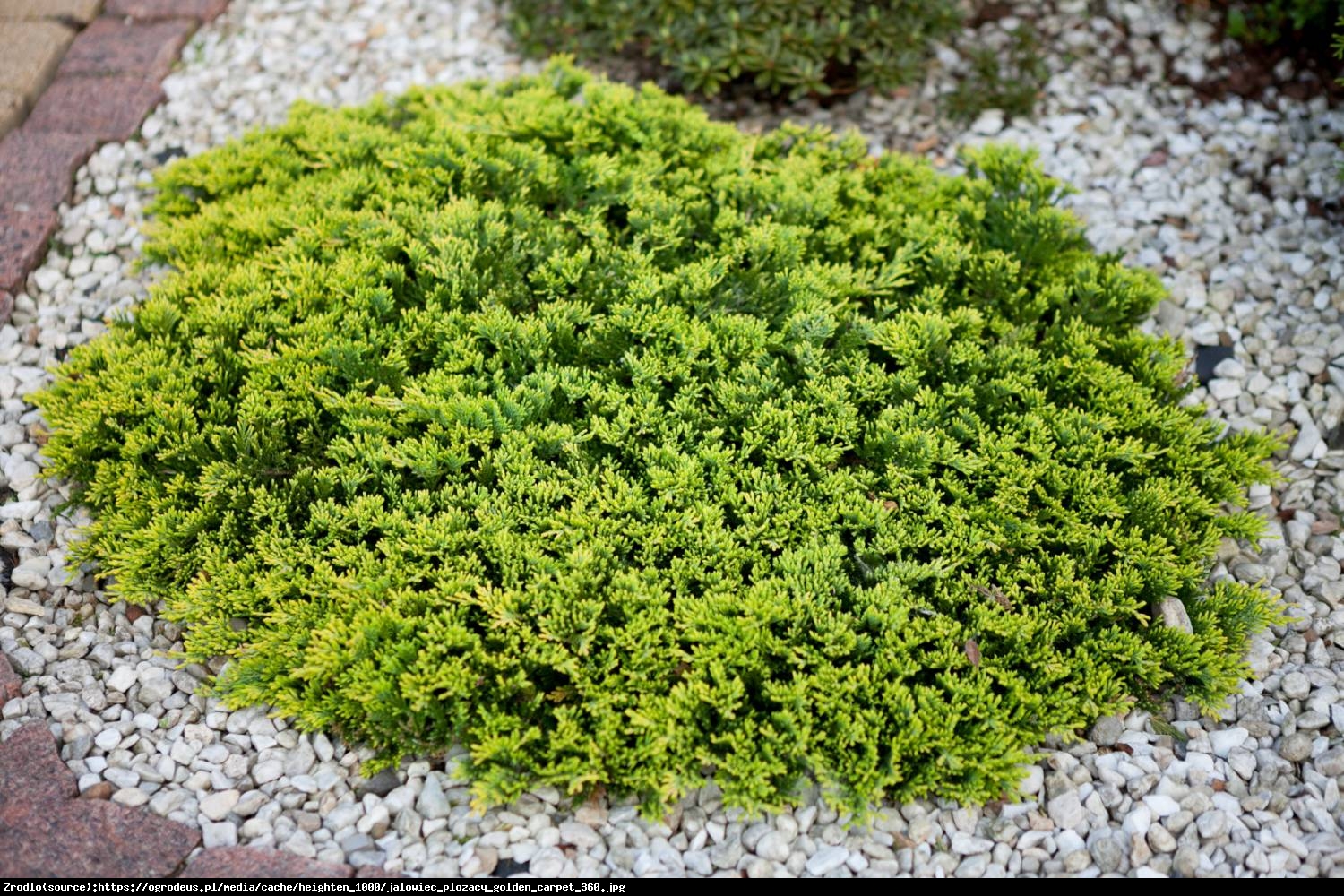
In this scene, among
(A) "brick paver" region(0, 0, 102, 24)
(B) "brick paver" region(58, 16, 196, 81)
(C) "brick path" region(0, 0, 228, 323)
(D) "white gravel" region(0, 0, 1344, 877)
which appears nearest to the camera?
(D) "white gravel" region(0, 0, 1344, 877)

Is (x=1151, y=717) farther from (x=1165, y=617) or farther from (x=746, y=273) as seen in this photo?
(x=746, y=273)

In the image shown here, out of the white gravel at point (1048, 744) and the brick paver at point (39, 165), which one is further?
the brick paver at point (39, 165)

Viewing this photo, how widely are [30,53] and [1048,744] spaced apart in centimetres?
568

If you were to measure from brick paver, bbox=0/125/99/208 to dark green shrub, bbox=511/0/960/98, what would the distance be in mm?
2460

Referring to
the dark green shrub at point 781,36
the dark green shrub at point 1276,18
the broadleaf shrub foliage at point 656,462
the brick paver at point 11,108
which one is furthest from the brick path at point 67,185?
the dark green shrub at point 1276,18

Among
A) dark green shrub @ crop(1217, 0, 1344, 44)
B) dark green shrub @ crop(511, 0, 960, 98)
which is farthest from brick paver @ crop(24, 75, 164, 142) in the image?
dark green shrub @ crop(1217, 0, 1344, 44)

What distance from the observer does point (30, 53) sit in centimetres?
551

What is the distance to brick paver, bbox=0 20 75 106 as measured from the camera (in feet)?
17.5

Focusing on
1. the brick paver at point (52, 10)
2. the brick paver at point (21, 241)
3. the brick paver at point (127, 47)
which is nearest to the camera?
the brick paver at point (21, 241)

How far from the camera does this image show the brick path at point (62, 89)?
4.77 m

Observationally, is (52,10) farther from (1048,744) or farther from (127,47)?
(1048,744)

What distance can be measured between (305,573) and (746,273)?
1914 mm

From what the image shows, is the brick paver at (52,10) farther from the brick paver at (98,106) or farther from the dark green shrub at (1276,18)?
the dark green shrub at (1276,18)

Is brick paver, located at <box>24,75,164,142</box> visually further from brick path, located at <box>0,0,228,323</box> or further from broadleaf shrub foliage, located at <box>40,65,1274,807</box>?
broadleaf shrub foliage, located at <box>40,65,1274,807</box>
